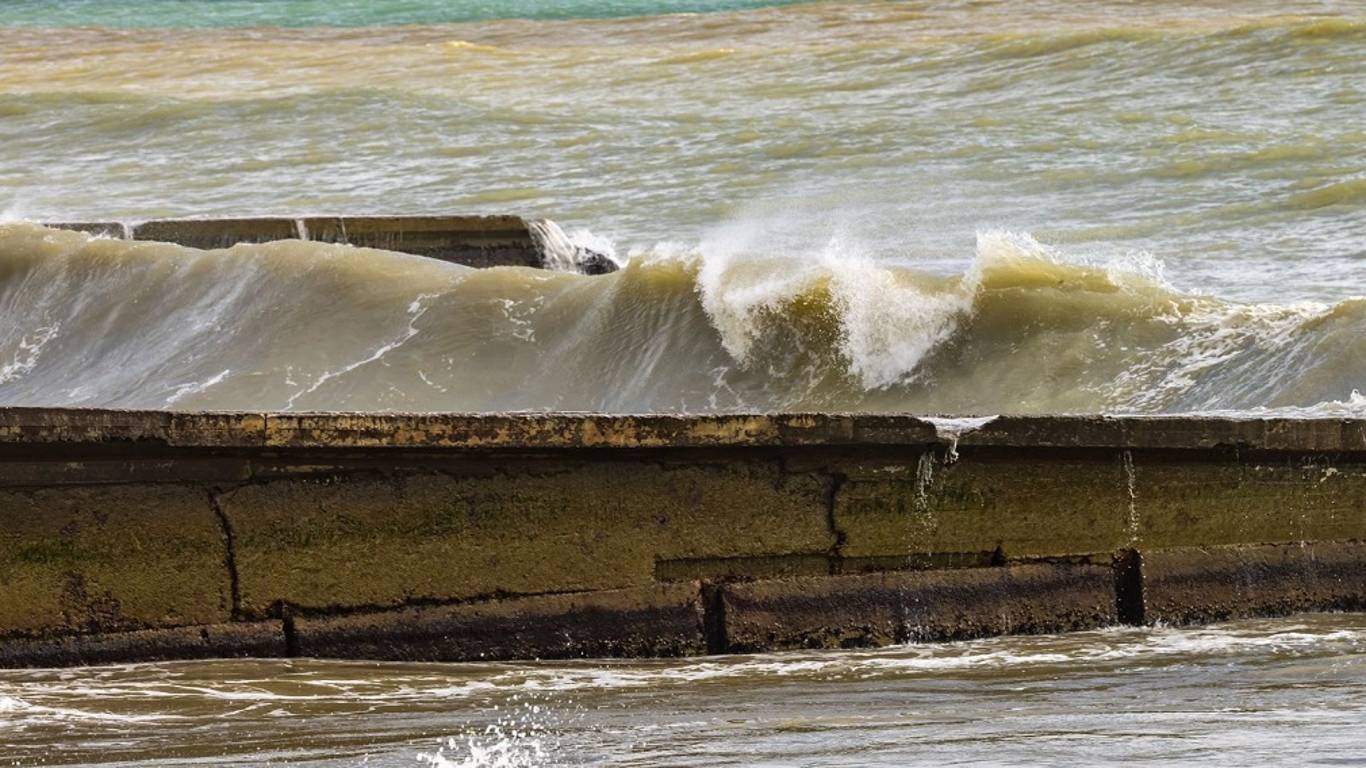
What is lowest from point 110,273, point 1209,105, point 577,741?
point 577,741

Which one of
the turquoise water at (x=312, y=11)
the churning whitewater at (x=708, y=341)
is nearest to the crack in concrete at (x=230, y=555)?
the churning whitewater at (x=708, y=341)

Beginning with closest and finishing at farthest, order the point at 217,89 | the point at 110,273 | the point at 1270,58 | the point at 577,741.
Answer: the point at 577,741, the point at 110,273, the point at 1270,58, the point at 217,89

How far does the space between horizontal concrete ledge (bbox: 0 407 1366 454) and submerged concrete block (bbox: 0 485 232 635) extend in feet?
0.64

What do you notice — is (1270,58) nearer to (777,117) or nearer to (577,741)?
(777,117)

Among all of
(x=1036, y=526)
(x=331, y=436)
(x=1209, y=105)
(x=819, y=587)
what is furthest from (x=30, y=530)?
(x=1209, y=105)

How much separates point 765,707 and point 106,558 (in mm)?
2013

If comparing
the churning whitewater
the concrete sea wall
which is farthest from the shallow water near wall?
the churning whitewater

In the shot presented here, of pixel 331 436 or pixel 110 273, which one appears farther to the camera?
pixel 110 273

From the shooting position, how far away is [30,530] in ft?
20.9

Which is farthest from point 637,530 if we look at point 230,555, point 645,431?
point 230,555

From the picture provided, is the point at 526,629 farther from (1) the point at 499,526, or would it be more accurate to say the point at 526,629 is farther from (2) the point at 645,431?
(2) the point at 645,431

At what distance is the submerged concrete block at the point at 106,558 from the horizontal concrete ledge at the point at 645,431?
0.19 meters

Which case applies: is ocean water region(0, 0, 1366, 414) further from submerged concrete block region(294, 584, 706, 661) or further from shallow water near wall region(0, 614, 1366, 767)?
submerged concrete block region(294, 584, 706, 661)

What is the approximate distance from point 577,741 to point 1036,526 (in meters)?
1.91
